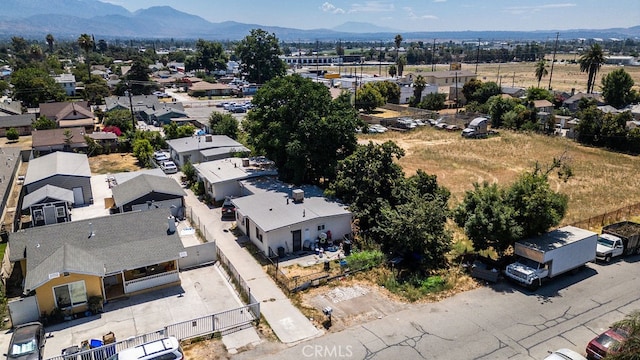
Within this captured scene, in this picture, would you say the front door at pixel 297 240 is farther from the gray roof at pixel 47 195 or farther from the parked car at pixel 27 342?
the gray roof at pixel 47 195

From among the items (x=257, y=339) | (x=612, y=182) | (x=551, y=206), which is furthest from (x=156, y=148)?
(x=612, y=182)

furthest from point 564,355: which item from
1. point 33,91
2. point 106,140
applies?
point 33,91

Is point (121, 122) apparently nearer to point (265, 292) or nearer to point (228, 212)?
point (228, 212)

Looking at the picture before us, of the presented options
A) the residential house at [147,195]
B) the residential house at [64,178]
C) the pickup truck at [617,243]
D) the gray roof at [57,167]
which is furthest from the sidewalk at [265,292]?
the pickup truck at [617,243]

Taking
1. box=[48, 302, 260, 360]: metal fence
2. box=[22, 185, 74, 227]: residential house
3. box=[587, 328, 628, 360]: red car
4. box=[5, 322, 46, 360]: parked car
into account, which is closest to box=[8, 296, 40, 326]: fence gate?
box=[5, 322, 46, 360]: parked car

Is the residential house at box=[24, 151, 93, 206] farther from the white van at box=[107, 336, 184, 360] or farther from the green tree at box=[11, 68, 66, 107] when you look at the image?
the green tree at box=[11, 68, 66, 107]

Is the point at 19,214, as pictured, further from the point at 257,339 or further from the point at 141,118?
the point at 141,118
